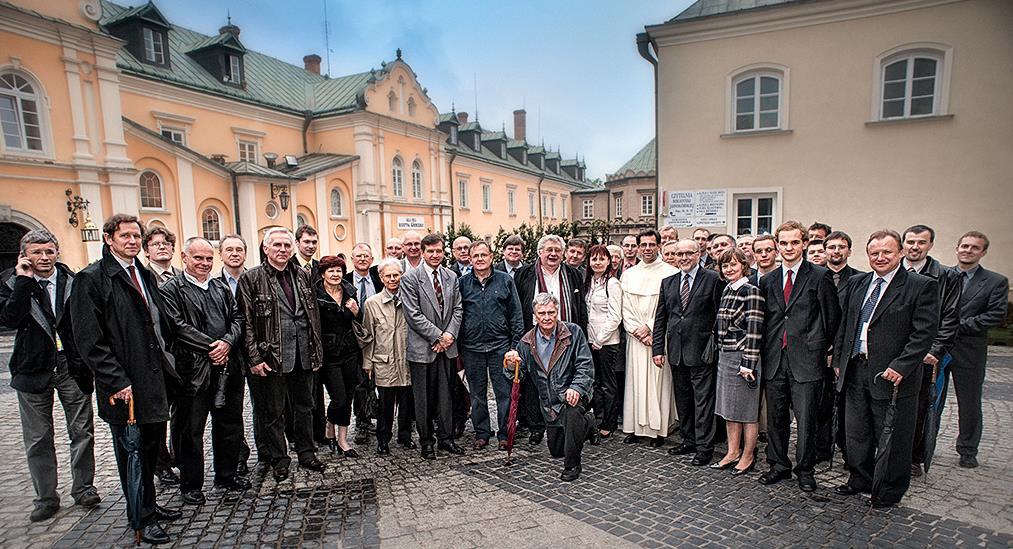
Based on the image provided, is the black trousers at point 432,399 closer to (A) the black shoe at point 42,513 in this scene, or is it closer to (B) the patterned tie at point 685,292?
(B) the patterned tie at point 685,292

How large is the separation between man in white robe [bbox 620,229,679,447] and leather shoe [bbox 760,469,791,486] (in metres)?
1.06

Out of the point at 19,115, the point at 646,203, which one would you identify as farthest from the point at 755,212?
the point at 646,203

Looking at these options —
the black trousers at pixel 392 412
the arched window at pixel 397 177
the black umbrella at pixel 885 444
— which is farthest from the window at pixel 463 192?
the black umbrella at pixel 885 444

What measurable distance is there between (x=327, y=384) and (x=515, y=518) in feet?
7.48

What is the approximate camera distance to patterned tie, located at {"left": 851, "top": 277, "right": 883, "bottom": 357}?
13.3ft

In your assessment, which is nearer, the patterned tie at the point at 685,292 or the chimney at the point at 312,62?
the patterned tie at the point at 685,292

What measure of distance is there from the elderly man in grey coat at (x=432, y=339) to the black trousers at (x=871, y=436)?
3.49m

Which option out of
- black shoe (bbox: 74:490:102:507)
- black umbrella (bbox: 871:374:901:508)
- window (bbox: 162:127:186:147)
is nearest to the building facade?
black umbrella (bbox: 871:374:901:508)

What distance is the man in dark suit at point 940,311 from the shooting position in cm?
429

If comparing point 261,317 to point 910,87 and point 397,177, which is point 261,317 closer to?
point 910,87

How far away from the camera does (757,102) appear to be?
1152 cm

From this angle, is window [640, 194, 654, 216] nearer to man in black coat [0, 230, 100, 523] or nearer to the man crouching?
the man crouching

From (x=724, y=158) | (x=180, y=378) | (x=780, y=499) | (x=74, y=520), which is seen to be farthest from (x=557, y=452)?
(x=724, y=158)

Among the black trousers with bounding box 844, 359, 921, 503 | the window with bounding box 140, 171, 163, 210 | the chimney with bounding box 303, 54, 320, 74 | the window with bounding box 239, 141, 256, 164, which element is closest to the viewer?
the black trousers with bounding box 844, 359, 921, 503
